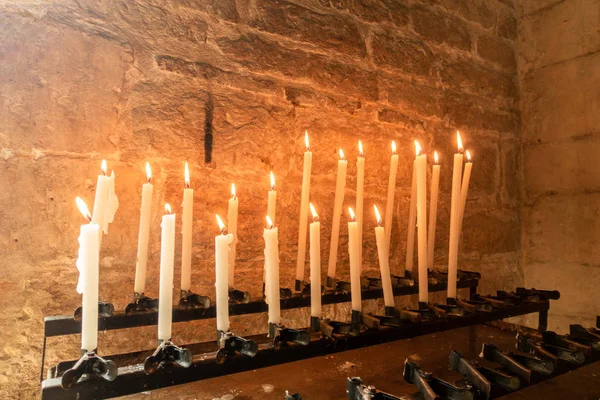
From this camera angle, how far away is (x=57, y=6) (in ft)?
4.85

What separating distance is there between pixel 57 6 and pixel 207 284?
115 centimetres

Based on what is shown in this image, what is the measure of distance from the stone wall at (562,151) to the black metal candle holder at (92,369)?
2.59 m

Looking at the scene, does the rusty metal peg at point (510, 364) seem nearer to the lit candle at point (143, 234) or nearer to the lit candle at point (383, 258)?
the lit candle at point (383, 258)

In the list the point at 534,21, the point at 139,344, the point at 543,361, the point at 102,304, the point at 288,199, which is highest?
the point at 534,21

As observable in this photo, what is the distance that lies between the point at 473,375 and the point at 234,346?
61cm

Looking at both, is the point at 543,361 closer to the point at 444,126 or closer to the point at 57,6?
the point at 444,126

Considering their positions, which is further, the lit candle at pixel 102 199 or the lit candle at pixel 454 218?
the lit candle at pixel 454 218

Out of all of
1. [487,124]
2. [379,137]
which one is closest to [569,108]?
[487,124]

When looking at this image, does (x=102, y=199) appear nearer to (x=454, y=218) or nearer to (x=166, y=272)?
(x=166, y=272)

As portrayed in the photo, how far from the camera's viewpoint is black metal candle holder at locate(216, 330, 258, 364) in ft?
3.29

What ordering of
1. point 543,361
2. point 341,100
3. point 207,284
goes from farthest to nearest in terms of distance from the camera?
point 341,100 → point 207,284 → point 543,361

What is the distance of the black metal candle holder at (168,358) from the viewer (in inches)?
36.6

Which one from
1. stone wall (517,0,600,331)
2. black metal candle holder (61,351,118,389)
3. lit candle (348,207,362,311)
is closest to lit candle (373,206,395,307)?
lit candle (348,207,362,311)

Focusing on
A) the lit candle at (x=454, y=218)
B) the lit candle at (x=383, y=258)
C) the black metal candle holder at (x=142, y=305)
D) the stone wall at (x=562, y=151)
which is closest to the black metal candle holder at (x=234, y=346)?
the black metal candle holder at (x=142, y=305)
